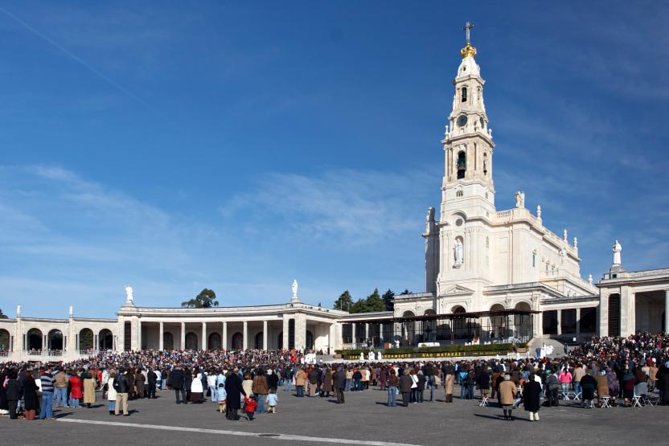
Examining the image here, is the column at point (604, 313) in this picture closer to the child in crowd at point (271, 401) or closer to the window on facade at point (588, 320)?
the window on facade at point (588, 320)

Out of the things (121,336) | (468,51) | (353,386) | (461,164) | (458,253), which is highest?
(468,51)

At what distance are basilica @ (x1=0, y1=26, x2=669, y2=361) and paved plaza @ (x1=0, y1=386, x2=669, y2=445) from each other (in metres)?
35.8

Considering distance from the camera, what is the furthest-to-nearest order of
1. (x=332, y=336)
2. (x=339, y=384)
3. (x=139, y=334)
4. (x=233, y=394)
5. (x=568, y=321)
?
(x=332, y=336)
(x=139, y=334)
(x=568, y=321)
(x=339, y=384)
(x=233, y=394)

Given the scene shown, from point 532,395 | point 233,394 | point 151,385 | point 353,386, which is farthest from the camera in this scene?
point 353,386

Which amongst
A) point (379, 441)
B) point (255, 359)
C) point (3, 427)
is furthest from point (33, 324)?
point (379, 441)

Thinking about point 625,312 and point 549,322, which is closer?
point 625,312

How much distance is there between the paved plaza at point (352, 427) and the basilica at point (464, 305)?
118 ft

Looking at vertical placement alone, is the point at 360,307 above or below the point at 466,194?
below

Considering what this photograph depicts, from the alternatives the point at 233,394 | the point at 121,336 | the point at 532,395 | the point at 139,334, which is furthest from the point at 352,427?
the point at 139,334

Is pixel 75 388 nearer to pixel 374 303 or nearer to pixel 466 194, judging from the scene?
pixel 466 194

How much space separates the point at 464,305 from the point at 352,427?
177 ft

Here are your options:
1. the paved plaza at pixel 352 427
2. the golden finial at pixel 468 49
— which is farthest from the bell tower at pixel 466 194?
the paved plaza at pixel 352 427

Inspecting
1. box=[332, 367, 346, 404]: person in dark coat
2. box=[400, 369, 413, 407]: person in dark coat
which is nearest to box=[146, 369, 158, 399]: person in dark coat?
box=[332, 367, 346, 404]: person in dark coat

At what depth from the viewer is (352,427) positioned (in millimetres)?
24000
